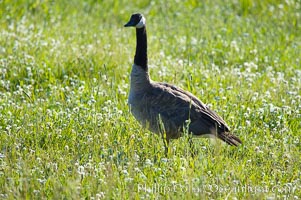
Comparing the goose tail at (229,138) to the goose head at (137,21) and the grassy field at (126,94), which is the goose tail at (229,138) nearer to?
the grassy field at (126,94)

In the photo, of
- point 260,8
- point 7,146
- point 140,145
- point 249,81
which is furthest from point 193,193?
point 260,8

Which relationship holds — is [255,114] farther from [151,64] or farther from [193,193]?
[193,193]

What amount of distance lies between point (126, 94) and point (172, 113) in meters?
1.89

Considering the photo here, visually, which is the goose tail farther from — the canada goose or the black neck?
the black neck

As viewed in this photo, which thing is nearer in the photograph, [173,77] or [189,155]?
[189,155]

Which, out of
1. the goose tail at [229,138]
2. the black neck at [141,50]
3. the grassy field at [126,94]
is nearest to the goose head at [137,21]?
the black neck at [141,50]

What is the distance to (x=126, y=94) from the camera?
9.59 metres

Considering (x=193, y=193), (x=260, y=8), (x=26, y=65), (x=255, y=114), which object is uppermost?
(x=260, y=8)

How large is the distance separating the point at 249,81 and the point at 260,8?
203 inches

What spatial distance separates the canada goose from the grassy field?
187mm

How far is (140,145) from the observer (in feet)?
25.4

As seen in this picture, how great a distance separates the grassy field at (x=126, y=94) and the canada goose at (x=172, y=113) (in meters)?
0.19

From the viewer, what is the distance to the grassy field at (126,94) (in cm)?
649

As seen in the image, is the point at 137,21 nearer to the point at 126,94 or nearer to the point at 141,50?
the point at 141,50
